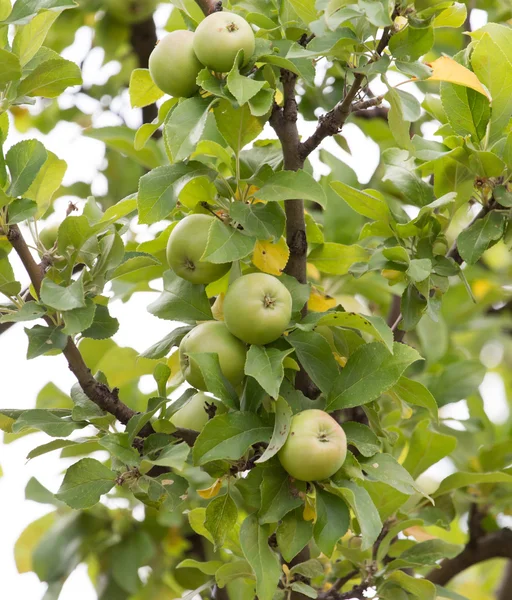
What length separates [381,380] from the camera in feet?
2.90

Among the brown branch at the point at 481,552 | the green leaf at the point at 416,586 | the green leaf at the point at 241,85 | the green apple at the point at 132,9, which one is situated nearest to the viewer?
the green leaf at the point at 241,85

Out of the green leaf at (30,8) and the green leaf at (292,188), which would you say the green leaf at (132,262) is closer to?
the green leaf at (292,188)

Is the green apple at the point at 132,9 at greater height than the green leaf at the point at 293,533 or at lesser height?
greater

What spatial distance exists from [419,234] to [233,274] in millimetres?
230

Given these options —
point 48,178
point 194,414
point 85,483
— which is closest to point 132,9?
point 48,178

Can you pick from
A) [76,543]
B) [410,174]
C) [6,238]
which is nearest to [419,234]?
[410,174]

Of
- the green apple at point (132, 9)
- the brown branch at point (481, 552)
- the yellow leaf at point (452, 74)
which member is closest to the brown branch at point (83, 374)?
the yellow leaf at point (452, 74)

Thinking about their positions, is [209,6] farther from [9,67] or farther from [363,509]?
[363,509]

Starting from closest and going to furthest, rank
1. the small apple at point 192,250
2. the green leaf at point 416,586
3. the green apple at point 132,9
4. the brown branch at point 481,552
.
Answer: the small apple at point 192,250 < the green leaf at point 416,586 < the brown branch at point 481,552 < the green apple at point 132,9

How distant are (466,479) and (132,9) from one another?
1180 mm

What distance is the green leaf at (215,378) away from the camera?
84cm

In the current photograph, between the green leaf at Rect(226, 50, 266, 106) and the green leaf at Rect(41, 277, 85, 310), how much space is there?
0.24m

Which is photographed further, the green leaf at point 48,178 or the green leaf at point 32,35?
the green leaf at point 48,178

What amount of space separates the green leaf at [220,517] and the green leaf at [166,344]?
0.18m
